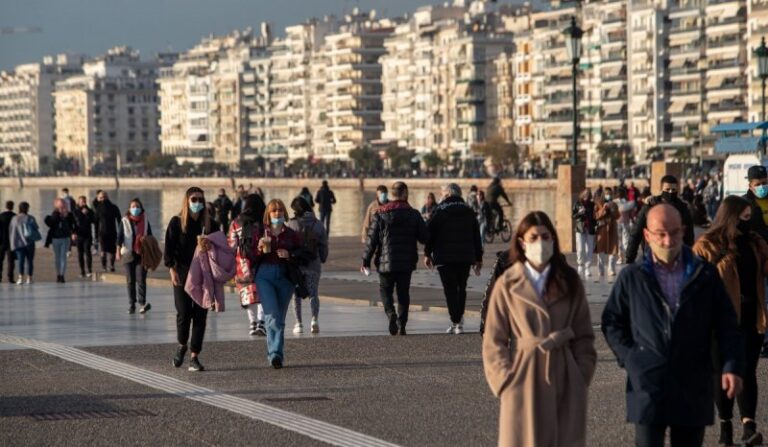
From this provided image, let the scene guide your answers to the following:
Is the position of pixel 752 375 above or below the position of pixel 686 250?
below

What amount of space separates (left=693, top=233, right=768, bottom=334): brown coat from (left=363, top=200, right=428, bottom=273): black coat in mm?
7276

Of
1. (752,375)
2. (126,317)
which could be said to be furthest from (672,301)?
(126,317)

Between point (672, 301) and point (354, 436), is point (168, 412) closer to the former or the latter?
point (354, 436)

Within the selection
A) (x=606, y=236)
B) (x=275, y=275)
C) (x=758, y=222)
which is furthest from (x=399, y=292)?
(x=606, y=236)

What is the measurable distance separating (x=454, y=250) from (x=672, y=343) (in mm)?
9964

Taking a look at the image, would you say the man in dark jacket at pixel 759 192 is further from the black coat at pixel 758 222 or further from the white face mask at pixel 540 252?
the white face mask at pixel 540 252

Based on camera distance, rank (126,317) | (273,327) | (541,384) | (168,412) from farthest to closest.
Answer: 1. (126,317)
2. (273,327)
3. (168,412)
4. (541,384)

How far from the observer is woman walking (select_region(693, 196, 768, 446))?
35.9 feet

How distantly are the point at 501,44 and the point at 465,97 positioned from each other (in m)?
7.13

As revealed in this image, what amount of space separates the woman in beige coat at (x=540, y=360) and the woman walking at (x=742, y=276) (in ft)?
8.23

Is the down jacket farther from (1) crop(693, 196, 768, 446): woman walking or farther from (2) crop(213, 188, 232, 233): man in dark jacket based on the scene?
(2) crop(213, 188, 232, 233): man in dark jacket

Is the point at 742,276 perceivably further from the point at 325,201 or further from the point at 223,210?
the point at 325,201

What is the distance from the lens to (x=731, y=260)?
11133 millimetres

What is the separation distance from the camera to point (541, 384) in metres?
8.52
